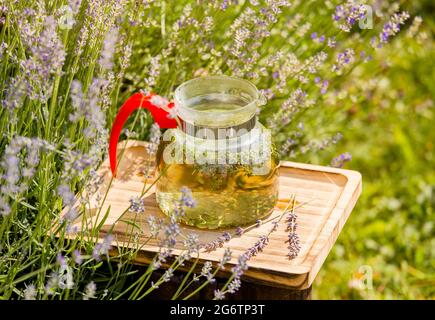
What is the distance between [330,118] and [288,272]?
4.36ft

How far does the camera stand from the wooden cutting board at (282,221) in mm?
1781

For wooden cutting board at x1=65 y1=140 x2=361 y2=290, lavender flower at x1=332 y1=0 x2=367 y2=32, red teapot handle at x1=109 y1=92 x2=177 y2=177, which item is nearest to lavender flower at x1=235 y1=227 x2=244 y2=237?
wooden cutting board at x1=65 y1=140 x2=361 y2=290

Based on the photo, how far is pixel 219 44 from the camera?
8.48 ft

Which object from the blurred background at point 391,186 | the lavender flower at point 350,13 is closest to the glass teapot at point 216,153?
the lavender flower at point 350,13

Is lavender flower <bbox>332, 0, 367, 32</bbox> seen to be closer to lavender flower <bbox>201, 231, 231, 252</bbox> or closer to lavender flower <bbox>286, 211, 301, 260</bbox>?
lavender flower <bbox>286, 211, 301, 260</bbox>

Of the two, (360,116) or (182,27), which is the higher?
(360,116)

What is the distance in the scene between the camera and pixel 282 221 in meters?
1.99

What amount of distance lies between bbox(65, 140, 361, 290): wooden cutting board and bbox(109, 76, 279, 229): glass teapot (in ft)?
0.20

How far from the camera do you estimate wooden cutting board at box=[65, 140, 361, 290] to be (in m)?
1.78
